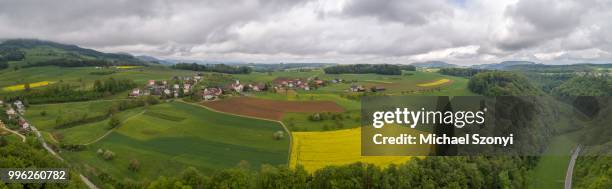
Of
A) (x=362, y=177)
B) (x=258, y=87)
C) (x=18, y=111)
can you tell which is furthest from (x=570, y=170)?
(x=18, y=111)

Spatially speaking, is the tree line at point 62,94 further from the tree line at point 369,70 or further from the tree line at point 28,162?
the tree line at point 369,70

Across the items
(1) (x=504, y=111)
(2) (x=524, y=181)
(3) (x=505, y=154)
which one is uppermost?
(1) (x=504, y=111)

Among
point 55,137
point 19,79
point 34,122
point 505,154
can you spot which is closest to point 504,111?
point 505,154

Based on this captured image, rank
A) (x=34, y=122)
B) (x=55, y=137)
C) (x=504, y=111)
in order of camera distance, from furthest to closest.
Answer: (x=34, y=122) → (x=55, y=137) → (x=504, y=111)

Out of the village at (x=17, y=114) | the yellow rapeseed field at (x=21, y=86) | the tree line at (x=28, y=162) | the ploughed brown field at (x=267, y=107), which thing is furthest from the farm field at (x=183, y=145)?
the yellow rapeseed field at (x=21, y=86)

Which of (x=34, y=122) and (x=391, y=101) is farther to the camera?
(x=391, y=101)

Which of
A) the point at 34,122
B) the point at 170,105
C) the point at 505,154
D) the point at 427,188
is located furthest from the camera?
the point at 170,105

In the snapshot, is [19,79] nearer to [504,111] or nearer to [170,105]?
[170,105]

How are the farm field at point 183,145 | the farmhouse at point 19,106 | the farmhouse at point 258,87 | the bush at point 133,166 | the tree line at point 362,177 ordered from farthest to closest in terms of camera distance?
1. the farmhouse at point 258,87
2. the farmhouse at point 19,106
3. the farm field at point 183,145
4. the bush at point 133,166
5. the tree line at point 362,177
